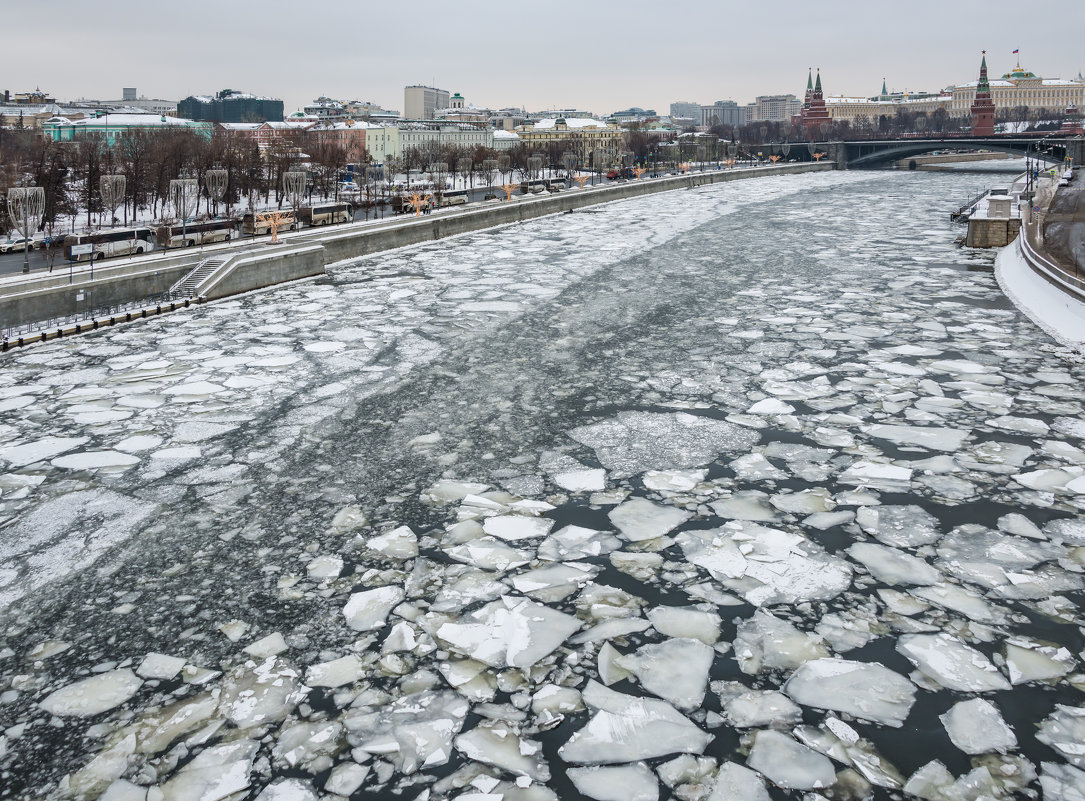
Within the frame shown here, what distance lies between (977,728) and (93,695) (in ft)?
13.2

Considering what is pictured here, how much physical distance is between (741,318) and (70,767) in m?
10.5

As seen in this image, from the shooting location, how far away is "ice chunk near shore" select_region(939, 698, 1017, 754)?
12.4ft

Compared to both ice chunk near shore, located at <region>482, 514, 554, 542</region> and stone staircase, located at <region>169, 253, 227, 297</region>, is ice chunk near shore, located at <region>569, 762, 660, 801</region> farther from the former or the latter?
stone staircase, located at <region>169, 253, 227, 297</region>

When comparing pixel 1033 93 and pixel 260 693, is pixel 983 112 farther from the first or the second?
pixel 260 693

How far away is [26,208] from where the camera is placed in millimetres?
20531

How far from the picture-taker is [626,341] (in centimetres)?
1145

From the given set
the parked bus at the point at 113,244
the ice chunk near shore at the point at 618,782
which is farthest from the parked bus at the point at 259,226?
the ice chunk near shore at the point at 618,782

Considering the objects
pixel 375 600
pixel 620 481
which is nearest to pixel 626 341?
pixel 620 481

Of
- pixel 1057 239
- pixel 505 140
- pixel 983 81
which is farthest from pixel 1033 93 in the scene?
pixel 1057 239

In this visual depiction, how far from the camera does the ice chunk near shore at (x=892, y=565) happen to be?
204 inches

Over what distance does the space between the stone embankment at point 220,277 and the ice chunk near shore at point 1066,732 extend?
39.9 feet

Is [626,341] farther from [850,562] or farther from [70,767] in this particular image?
[70,767]

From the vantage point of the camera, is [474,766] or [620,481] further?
[620,481]

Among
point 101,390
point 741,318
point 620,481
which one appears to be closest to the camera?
point 620,481
